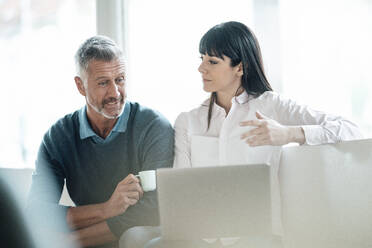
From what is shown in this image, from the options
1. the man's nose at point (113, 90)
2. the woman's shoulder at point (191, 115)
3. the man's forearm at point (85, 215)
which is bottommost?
the man's forearm at point (85, 215)

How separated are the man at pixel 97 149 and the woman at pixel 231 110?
12cm

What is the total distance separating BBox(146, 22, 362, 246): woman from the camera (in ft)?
5.81

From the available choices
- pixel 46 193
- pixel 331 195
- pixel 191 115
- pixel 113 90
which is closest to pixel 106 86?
pixel 113 90

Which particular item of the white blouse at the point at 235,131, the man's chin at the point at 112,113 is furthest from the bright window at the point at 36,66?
the white blouse at the point at 235,131

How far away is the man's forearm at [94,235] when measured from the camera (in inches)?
69.9

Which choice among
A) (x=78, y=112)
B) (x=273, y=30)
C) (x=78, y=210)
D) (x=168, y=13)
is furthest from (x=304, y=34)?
(x=78, y=210)

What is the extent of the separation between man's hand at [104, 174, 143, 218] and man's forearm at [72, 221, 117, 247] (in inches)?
2.6

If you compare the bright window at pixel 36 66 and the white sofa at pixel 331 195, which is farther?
the bright window at pixel 36 66

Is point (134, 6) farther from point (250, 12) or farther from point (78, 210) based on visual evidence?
point (78, 210)

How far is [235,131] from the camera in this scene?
1804mm

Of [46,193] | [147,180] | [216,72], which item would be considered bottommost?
[46,193]

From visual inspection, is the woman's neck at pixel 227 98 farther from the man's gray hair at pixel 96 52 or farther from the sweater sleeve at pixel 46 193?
the sweater sleeve at pixel 46 193

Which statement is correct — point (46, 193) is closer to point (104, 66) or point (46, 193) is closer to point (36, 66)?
point (104, 66)

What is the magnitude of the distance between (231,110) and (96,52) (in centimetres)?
66
